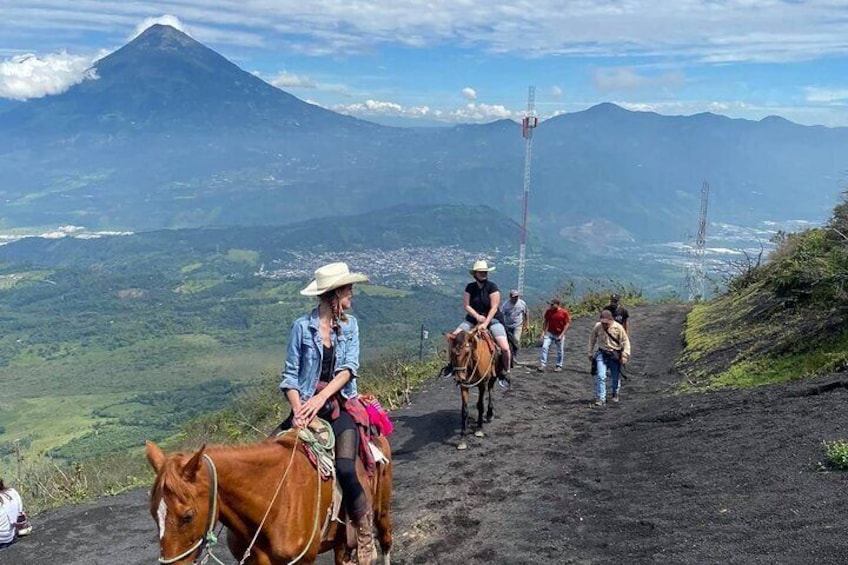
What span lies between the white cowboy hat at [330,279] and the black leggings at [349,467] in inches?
38.8

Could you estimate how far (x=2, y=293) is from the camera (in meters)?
120

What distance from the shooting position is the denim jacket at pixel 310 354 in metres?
4.74

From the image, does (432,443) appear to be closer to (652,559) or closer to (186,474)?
(652,559)

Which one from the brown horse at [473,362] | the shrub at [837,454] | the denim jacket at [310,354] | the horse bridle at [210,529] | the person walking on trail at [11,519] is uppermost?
the denim jacket at [310,354]

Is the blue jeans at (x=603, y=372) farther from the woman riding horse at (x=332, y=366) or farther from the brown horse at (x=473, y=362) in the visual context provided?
the woman riding horse at (x=332, y=366)

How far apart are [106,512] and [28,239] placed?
8192 inches

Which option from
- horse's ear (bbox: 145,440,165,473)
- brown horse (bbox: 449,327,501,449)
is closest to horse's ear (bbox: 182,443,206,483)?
horse's ear (bbox: 145,440,165,473)

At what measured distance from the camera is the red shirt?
51.4ft

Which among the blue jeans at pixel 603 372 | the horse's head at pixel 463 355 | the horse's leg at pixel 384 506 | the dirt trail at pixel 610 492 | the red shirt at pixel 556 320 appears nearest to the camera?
the horse's leg at pixel 384 506

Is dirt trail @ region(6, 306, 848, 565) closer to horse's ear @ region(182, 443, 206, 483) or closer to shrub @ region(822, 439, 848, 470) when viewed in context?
shrub @ region(822, 439, 848, 470)

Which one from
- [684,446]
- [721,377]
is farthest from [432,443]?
[721,377]

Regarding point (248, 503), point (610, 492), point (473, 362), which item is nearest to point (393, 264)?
point (473, 362)

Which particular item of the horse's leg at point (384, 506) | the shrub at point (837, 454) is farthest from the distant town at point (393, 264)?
the horse's leg at point (384, 506)

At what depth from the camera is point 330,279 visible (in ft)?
15.4
